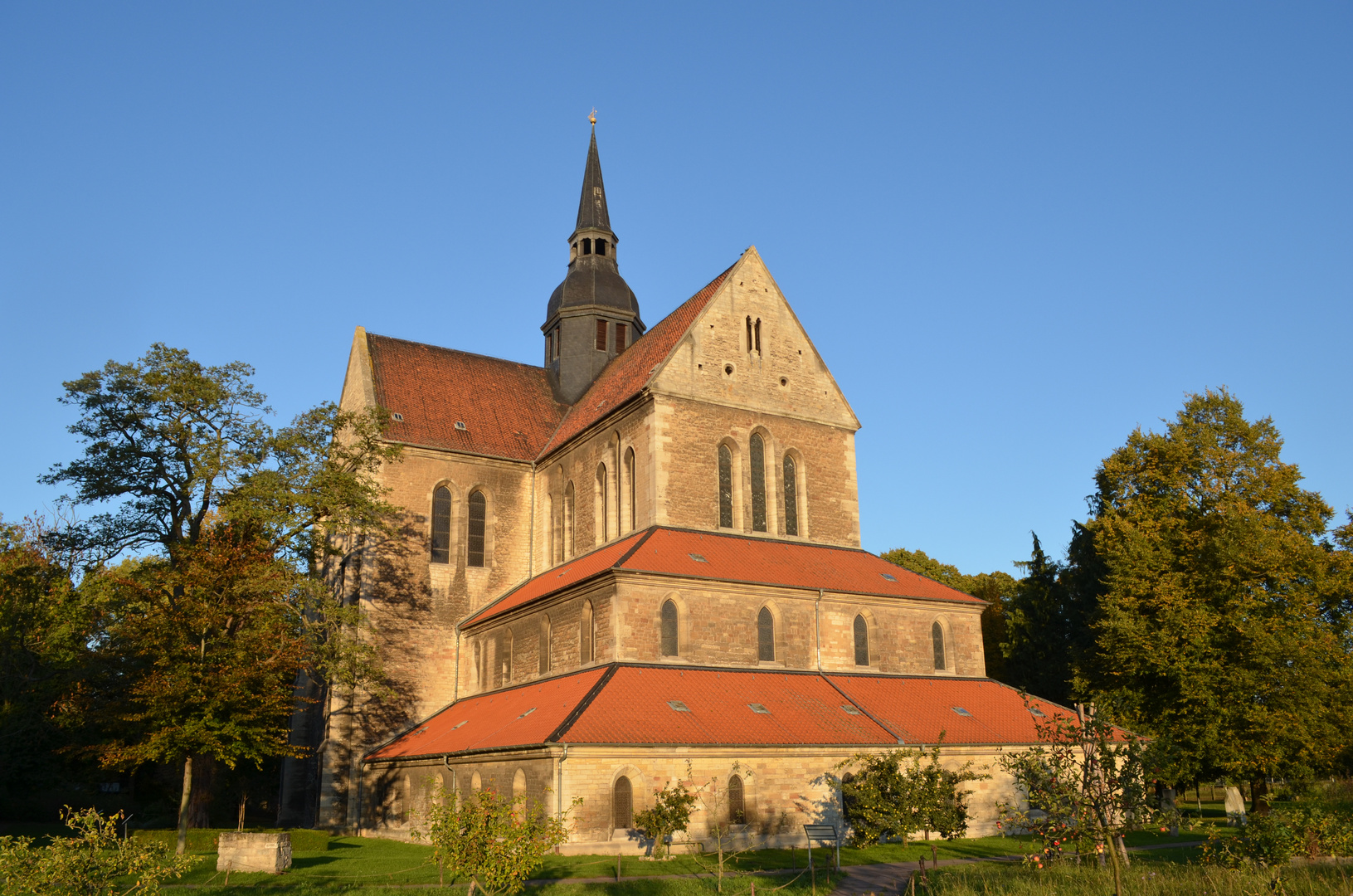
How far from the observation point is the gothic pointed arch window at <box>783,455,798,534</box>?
1378 inches

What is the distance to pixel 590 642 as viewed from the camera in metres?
29.2

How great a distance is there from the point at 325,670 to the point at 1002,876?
21.2 m

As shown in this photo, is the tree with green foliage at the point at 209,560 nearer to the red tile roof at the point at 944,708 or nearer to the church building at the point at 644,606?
the church building at the point at 644,606

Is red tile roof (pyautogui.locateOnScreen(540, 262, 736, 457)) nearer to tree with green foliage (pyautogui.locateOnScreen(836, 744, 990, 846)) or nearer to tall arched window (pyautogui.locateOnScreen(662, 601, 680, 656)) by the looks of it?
tall arched window (pyautogui.locateOnScreen(662, 601, 680, 656))

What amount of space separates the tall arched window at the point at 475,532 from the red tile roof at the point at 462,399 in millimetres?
1837

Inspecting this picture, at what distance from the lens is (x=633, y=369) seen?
37.8m

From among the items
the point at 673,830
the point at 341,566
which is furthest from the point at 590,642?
the point at 341,566

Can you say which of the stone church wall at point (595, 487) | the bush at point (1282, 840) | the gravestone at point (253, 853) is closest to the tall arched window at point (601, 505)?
the stone church wall at point (595, 487)

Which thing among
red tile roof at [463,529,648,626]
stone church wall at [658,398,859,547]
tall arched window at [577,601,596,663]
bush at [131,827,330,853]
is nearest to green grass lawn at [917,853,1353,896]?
tall arched window at [577,601,596,663]

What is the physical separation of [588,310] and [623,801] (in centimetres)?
2592

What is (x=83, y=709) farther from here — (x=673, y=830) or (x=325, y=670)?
(x=673, y=830)

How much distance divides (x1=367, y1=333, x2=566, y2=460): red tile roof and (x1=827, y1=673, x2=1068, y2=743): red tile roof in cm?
1697

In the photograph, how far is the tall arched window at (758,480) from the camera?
113 ft

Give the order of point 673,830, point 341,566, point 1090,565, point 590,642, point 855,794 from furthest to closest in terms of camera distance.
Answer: point 1090,565 < point 341,566 < point 590,642 < point 855,794 < point 673,830
